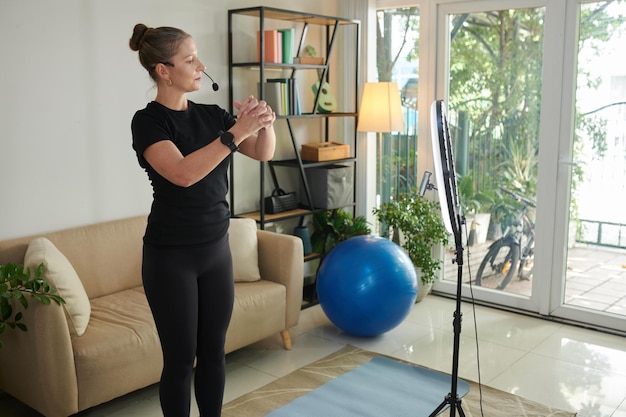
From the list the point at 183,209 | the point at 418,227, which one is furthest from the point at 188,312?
the point at 418,227

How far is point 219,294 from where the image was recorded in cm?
224

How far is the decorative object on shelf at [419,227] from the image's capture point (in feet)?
14.3

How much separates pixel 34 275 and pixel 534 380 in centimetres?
239

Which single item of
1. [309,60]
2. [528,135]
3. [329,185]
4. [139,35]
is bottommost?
[329,185]

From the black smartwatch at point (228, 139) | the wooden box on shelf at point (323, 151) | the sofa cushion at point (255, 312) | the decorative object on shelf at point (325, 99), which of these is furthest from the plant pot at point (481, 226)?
the black smartwatch at point (228, 139)

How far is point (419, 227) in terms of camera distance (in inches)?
171

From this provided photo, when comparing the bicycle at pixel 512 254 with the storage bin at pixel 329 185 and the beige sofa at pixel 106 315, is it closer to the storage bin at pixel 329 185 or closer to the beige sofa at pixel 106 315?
the storage bin at pixel 329 185

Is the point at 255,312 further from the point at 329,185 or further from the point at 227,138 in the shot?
the point at 227,138

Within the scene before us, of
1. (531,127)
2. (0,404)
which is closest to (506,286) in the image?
(531,127)

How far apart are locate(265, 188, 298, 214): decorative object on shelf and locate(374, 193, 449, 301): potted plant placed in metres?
0.58

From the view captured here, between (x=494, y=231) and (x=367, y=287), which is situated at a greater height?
(x=494, y=231)

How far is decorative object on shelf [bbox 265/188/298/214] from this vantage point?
4371 mm

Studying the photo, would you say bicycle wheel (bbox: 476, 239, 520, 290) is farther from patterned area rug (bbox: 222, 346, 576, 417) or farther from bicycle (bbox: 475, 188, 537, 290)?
patterned area rug (bbox: 222, 346, 576, 417)

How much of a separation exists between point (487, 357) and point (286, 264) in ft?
3.93
